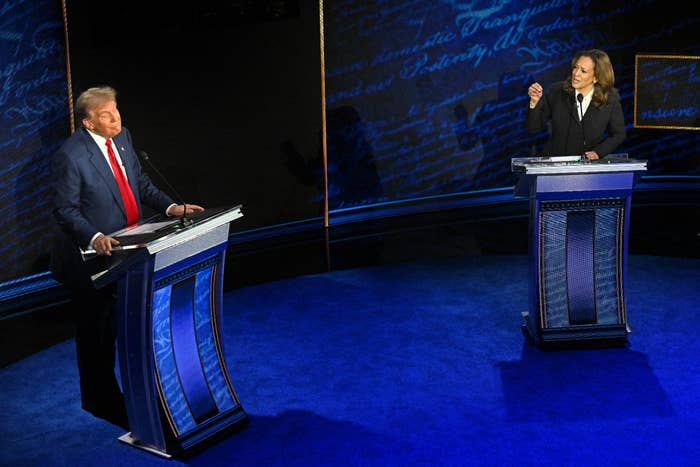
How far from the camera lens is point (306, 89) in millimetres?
7363

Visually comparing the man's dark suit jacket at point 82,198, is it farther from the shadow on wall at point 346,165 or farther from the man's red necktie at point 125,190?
the shadow on wall at point 346,165

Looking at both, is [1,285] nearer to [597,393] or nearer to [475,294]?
[475,294]

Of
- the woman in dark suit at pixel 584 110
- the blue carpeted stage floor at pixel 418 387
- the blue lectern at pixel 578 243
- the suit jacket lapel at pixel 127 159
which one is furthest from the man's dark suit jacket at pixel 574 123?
the suit jacket lapel at pixel 127 159

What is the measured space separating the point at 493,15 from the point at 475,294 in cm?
333

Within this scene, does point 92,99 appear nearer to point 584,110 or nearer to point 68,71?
point 68,71

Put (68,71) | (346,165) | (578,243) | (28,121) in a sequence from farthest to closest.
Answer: (346,165), (68,71), (28,121), (578,243)

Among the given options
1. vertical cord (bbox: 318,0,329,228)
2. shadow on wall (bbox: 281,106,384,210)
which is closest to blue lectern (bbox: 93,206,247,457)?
shadow on wall (bbox: 281,106,384,210)

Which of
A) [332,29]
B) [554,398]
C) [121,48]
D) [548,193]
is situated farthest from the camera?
[332,29]

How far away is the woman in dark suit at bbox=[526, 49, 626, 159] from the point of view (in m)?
4.85

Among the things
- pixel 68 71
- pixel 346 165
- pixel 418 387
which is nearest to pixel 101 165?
pixel 418 387

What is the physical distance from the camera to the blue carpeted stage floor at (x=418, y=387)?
144 inches

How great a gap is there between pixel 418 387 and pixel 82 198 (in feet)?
5.99

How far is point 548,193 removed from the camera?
14.6ft

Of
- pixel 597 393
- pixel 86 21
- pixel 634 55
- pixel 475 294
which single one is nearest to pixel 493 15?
pixel 634 55
